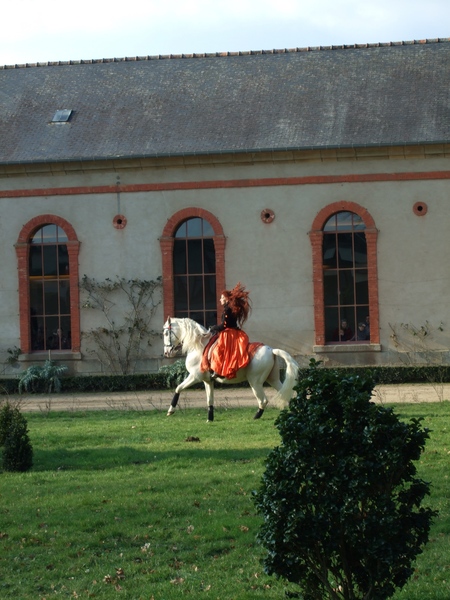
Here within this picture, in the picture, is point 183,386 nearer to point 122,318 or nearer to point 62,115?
point 122,318

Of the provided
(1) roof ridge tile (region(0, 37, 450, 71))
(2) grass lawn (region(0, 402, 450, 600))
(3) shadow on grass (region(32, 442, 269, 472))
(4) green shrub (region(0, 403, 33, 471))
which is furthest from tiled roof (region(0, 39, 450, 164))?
(4) green shrub (region(0, 403, 33, 471))

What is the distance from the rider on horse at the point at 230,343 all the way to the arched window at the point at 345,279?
33.3 ft

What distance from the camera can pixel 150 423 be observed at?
16.4 meters

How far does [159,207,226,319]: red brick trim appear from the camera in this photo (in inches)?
1068

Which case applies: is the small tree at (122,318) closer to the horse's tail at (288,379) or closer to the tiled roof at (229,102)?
the tiled roof at (229,102)

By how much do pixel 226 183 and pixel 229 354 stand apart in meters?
11.1

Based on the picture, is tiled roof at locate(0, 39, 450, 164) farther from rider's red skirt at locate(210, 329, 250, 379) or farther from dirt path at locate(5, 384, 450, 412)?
rider's red skirt at locate(210, 329, 250, 379)

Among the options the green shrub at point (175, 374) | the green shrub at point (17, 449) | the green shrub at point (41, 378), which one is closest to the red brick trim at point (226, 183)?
the green shrub at point (41, 378)

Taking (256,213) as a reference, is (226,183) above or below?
above

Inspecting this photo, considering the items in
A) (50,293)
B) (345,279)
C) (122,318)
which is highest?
(345,279)

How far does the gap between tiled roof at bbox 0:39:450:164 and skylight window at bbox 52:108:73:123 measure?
13 centimetres

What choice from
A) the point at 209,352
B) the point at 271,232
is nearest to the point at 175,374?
the point at 271,232

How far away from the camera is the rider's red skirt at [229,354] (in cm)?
1680

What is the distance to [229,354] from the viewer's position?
55.3 feet
